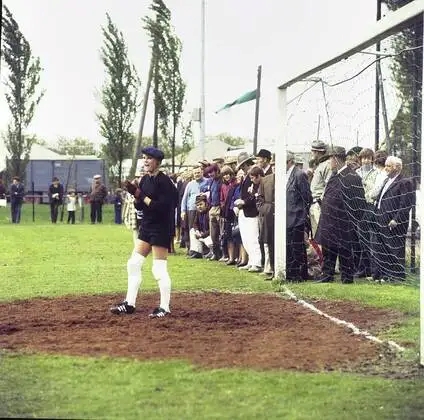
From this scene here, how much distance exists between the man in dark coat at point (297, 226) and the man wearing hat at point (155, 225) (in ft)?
14.8

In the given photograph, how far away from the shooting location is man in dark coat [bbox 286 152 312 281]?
16.0m

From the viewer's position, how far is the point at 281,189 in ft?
52.8

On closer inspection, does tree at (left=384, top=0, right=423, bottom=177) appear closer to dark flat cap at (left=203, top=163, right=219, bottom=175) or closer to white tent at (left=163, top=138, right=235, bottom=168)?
dark flat cap at (left=203, top=163, right=219, bottom=175)

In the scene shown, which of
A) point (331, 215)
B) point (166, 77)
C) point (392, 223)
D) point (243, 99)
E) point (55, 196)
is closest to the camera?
point (392, 223)

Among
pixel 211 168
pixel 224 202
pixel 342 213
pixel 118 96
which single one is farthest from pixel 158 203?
pixel 118 96

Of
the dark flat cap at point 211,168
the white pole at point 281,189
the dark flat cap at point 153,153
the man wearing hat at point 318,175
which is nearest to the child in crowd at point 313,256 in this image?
the man wearing hat at point 318,175

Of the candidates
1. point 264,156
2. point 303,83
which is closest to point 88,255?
point 264,156

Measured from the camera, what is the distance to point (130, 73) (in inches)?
1492

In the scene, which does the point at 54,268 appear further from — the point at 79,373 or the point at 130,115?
the point at 130,115

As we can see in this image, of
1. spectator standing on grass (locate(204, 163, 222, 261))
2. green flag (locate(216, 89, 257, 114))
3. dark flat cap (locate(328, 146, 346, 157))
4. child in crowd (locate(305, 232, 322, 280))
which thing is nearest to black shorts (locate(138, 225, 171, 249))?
dark flat cap (locate(328, 146, 346, 157))

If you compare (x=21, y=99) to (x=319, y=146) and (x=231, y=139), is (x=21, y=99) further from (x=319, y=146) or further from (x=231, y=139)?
(x=231, y=139)

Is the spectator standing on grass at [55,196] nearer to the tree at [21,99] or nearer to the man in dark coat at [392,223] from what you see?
the tree at [21,99]

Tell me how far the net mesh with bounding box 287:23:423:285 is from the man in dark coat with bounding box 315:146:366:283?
15 millimetres

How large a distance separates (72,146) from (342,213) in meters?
56.9
